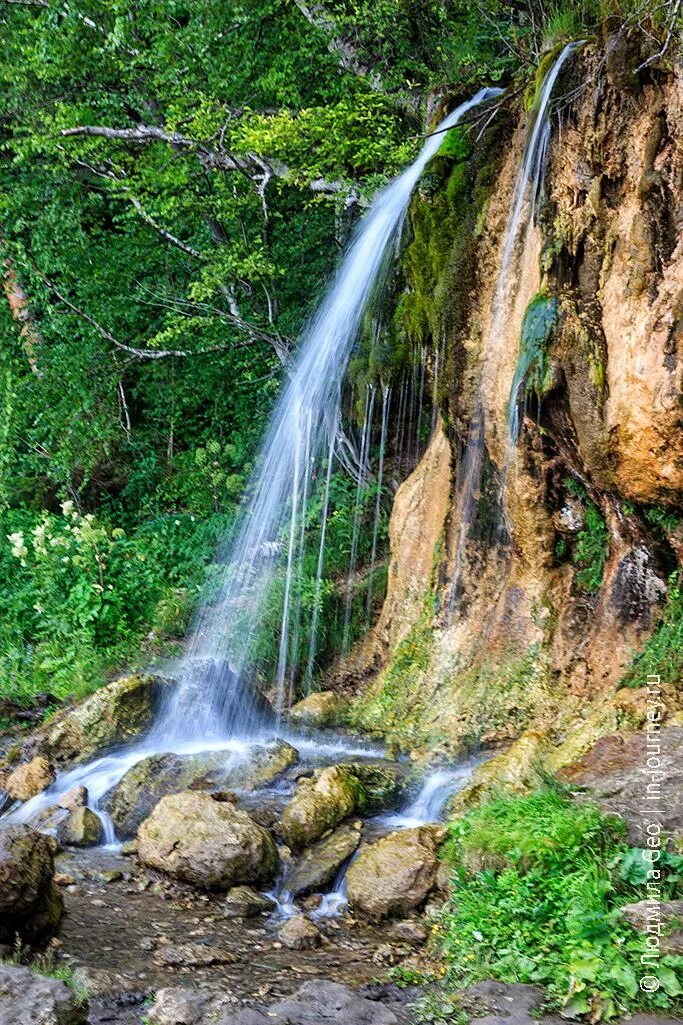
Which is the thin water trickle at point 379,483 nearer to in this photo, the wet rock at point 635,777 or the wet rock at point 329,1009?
the wet rock at point 635,777

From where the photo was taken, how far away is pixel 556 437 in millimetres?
7141

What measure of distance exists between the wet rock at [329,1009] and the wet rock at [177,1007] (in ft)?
1.09

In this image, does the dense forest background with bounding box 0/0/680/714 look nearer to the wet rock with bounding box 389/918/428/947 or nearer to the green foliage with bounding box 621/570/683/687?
the green foliage with bounding box 621/570/683/687

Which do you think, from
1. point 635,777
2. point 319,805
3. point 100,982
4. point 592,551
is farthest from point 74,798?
point 592,551

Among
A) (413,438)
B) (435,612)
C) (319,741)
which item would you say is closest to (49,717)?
(319,741)

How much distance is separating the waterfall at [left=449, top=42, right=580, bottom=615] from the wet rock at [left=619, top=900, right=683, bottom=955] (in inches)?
180

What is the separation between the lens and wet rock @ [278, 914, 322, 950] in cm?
505

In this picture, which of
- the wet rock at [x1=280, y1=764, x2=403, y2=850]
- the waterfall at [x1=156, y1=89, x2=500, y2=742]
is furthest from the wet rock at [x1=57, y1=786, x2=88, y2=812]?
the wet rock at [x1=280, y1=764, x2=403, y2=850]

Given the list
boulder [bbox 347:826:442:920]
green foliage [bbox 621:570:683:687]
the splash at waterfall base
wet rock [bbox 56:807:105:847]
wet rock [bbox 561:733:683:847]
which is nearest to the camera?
wet rock [bbox 561:733:683:847]

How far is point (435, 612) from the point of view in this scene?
8.82m

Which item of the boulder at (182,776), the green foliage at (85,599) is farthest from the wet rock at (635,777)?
the green foliage at (85,599)

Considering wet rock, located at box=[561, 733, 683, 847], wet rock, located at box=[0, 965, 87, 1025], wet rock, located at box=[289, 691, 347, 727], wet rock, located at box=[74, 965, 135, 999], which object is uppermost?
wet rock, located at box=[561, 733, 683, 847]

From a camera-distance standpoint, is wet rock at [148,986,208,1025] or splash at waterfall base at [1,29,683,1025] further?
splash at waterfall base at [1,29,683,1025]

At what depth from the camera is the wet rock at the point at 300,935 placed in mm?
5047
